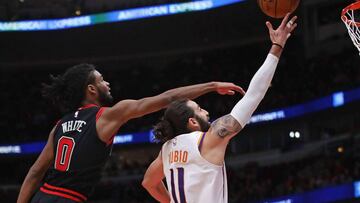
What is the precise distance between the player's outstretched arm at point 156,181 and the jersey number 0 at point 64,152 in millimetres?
545

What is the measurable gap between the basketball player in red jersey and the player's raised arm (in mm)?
Result: 161

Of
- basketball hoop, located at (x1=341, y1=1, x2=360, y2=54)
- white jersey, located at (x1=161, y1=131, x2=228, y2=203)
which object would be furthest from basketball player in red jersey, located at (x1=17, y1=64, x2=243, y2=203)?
basketball hoop, located at (x1=341, y1=1, x2=360, y2=54)

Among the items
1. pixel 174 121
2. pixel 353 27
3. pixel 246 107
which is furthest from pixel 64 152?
pixel 353 27

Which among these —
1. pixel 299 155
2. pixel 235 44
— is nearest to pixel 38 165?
pixel 299 155

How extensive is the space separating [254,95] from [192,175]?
0.58 meters

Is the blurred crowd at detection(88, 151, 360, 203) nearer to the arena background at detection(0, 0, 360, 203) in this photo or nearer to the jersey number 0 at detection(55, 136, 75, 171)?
the arena background at detection(0, 0, 360, 203)

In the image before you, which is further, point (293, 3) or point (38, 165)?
point (293, 3)

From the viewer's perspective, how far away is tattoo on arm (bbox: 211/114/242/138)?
3400mm

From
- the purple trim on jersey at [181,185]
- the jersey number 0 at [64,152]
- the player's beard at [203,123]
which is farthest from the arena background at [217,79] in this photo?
the jersey number 0 at [64,152]

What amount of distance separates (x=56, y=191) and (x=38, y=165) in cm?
35

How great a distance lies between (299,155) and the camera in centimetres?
1770

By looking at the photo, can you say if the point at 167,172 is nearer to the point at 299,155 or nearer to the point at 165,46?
the point at 299,155

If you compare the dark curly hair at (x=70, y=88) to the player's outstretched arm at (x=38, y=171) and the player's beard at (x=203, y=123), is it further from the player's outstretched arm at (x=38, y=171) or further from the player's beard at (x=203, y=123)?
the player's beard at (x=203, y=123)

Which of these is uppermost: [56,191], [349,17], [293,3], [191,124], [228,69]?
[228,69]
